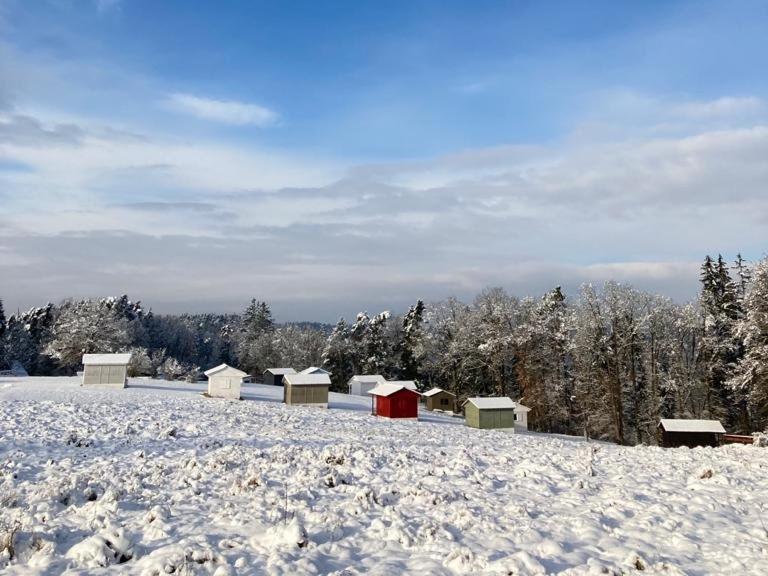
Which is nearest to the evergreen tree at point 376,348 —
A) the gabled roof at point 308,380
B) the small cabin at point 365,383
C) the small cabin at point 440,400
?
the small cabin at point 365,383

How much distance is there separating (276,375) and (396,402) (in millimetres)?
38990

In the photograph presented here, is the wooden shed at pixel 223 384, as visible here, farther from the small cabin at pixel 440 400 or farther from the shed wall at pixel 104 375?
the small cabin at pixel 440 400

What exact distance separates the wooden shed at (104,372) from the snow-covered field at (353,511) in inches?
1310

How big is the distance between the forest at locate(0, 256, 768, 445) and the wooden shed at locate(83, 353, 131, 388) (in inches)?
776

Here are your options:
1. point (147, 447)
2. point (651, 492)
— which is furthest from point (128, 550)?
point (651, 492)

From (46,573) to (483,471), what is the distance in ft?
37.9

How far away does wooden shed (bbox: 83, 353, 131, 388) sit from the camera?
164 feet

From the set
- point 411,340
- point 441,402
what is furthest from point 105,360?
point 411,340

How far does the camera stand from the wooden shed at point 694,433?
132 feet

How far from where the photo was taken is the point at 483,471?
52.7 feet

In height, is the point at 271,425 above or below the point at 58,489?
below

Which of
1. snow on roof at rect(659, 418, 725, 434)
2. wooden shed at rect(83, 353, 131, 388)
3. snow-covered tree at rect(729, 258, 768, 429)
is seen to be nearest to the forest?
snow-covered tree at rect(729, 258, 768, 429)

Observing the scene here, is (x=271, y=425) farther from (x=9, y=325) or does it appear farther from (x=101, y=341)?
(x=9, y=325)

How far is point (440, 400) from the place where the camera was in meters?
68.8
